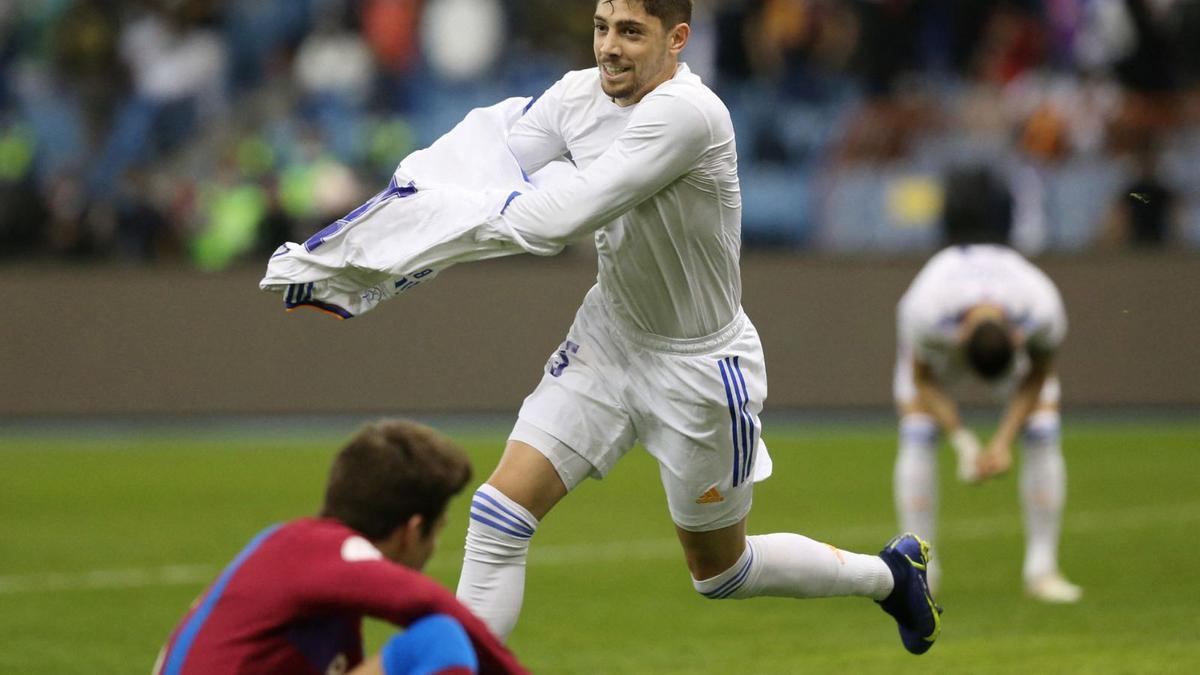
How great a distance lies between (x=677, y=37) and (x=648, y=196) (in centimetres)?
59

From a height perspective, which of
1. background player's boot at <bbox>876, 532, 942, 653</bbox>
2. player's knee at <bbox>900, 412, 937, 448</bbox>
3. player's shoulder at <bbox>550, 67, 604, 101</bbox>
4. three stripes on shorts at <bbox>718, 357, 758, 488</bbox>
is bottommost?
player's knee at <bbox>900, 412, 937, 448</bbox>

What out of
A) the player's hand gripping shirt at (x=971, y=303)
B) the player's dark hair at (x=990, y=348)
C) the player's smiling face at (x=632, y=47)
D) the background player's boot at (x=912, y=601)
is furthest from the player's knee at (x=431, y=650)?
the player's hand gripping shirt at (x=971, y=303)

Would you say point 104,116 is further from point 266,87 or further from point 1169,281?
point 1169,281

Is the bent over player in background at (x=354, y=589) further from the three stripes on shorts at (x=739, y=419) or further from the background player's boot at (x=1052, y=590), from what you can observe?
the background player's boot at (x=1052, y=590)

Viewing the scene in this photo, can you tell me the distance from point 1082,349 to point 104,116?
9841mm

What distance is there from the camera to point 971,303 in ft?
28.7

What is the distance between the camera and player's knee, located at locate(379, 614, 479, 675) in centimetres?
362

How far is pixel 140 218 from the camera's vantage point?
17.9m

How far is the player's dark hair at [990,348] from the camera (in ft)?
27.8

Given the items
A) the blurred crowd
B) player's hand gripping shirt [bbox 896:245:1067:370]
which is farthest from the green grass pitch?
the blurred crowd

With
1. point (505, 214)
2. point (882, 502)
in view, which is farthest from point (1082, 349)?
point (505, 214)

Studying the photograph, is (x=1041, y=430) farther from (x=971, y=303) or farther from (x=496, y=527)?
(x=496, y=527)

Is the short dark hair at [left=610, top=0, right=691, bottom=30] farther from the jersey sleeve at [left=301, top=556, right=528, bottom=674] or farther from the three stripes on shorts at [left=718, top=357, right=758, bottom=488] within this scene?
the jersey sleeve at [left=301, top=556, right=528, bottom=674]

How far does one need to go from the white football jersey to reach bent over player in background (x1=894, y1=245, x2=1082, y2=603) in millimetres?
2955
